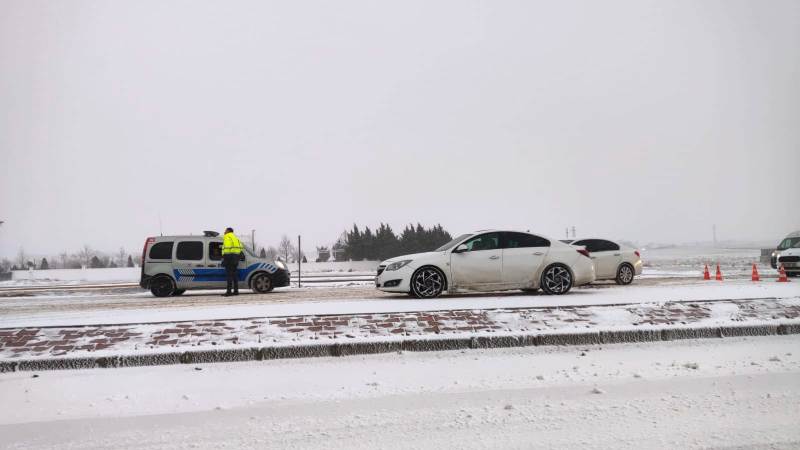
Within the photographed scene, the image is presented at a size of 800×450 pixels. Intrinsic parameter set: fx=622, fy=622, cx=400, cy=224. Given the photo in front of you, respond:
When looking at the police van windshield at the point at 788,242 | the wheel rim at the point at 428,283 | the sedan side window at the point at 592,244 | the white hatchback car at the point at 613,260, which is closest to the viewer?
the wheel rim at the point at 428,283

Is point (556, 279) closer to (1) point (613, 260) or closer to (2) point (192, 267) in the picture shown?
(1) point (613, 260)

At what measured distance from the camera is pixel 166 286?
1897cm

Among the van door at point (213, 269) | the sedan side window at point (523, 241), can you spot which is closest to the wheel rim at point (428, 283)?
the sedan side window at point (523, 241)

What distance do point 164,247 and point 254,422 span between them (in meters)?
15.1

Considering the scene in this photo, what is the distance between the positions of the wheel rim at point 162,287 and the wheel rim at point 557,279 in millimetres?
11587

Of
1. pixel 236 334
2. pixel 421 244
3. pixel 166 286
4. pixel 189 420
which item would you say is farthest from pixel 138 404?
pixel 421 244

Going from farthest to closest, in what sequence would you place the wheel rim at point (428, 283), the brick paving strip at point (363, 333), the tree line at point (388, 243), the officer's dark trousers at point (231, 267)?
the tree line at point (388, 243)
the officer's dark trousers at point (231, 267)
the wheel rim at point (428, 283)
the brick paving strip at point (363, 333)

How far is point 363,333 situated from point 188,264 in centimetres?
1164

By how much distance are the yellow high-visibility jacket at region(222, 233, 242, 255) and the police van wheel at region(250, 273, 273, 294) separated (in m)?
1.66

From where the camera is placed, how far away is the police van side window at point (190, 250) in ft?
62.0

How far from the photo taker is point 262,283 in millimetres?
19031

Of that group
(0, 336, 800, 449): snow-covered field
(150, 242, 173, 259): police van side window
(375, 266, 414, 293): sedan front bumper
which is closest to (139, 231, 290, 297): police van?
(150, 242, 173, 259): police van side window

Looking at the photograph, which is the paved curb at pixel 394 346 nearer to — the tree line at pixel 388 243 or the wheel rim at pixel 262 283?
the wheel rim at pixel 262 283

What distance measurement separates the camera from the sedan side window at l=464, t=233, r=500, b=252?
533 inches
